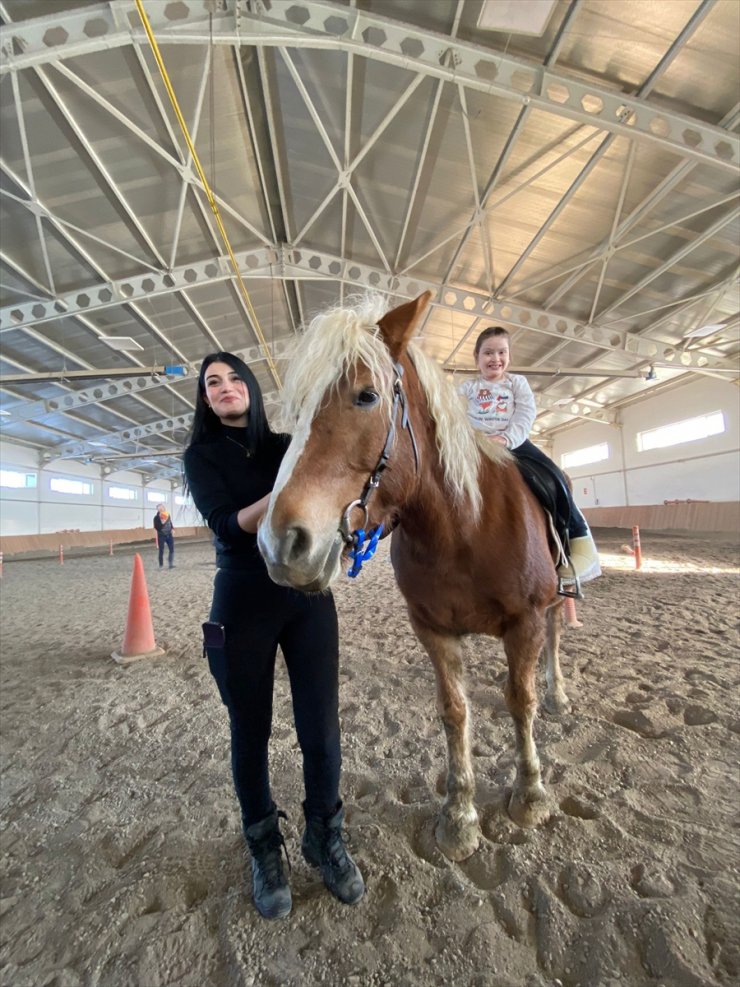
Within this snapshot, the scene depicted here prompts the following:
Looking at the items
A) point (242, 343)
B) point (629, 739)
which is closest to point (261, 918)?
point (629, 739)

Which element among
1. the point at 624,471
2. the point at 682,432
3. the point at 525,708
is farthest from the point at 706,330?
the point at 525,708

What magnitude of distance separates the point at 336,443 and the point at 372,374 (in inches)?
9.8

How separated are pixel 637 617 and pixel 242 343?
535 inches

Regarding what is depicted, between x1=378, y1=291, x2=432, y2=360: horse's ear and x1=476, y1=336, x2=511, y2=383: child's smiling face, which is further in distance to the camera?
x1=476, y1=336, x2=511, y2=383: child's smiling face

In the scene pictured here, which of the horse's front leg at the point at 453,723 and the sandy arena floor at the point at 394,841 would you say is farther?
the horse's front leg at the point at 453,723

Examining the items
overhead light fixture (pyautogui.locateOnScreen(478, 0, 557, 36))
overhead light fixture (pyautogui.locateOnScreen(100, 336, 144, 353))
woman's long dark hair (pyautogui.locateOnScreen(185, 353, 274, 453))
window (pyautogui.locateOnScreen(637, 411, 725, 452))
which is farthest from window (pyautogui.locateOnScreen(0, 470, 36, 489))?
window (pyautogui.locateOnScreen(637, 411, 725, 452))

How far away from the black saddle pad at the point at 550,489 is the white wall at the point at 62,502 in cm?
1965

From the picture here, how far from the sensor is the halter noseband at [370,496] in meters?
1.12

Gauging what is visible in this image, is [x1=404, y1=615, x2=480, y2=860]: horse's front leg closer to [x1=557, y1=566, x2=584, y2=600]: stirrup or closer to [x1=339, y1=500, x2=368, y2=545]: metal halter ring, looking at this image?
[x1=557, y1=566, x2=584, y2=600]: stirrup

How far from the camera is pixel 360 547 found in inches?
45.8

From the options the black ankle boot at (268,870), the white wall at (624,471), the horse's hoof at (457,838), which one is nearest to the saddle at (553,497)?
the horse's hoof at (457,838)

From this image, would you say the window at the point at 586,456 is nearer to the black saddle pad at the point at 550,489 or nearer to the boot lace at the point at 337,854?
the black saddle pad at the point at 550,489

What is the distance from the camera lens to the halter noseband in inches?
44.0

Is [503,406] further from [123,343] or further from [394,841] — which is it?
[123,343]
